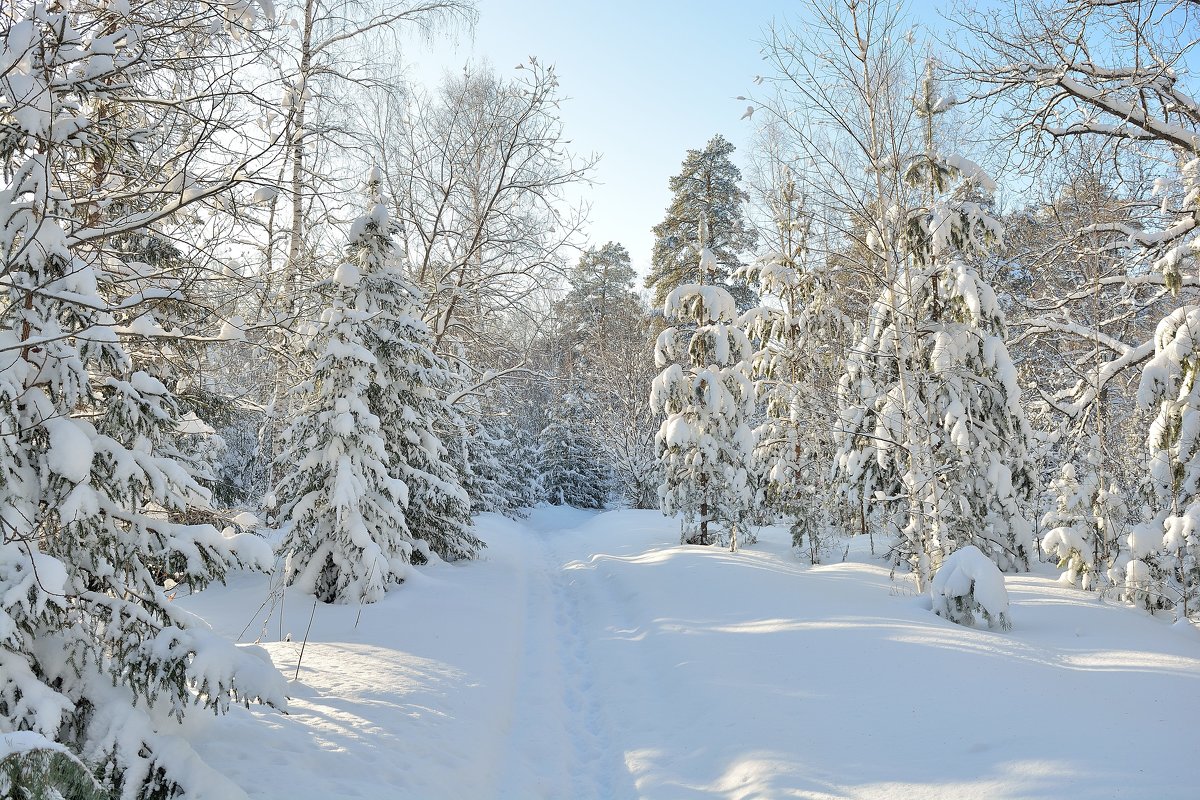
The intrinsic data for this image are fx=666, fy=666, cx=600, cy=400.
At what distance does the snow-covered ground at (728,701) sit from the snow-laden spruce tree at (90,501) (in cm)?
78

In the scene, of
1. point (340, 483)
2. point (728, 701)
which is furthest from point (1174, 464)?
point (340, 483)

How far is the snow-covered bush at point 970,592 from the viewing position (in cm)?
698

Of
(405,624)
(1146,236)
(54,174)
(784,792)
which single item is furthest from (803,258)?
(54,174)

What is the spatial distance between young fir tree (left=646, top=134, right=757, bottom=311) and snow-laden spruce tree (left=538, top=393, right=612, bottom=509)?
729cm

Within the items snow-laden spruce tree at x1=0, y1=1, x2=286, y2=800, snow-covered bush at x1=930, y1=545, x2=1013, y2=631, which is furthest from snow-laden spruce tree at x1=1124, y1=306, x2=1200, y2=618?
snow-laden spruce tree at x1=0, y1=1, x2=286, y2=800

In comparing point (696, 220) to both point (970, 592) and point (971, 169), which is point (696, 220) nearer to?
point (971, 169)

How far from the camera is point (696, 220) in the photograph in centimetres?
2872

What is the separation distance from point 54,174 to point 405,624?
603 cm

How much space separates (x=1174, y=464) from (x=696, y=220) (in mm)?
23549

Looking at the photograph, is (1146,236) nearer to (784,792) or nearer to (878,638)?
(878,638)

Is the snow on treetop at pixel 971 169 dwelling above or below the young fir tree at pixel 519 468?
above

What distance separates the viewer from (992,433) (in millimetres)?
9875

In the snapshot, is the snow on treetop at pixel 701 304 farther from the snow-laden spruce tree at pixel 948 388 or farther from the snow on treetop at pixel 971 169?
the snow on treetop at pixel 971 169

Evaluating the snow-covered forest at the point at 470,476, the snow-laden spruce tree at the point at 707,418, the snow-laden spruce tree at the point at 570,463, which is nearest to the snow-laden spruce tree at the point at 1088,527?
the snow-covered forest at the point at 470,476
